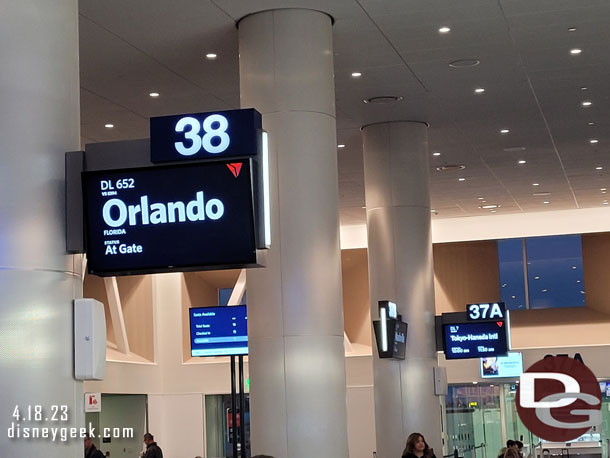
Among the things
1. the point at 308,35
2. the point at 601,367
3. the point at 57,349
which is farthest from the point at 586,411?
the point at 601,367

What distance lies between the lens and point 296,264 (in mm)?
10758

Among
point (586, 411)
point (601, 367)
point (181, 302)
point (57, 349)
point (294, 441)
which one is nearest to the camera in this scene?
point (586, 411)

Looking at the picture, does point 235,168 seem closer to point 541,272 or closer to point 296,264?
point 296,264

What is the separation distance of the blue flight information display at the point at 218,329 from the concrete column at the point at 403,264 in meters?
2.48

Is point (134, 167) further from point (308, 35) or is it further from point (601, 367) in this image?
point (601, 367)

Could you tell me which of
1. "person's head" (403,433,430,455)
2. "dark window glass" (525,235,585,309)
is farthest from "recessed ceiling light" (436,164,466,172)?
"person's head" (403,433,430,455)

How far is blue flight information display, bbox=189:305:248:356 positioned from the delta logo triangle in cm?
1102

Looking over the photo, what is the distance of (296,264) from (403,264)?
6.08 metres

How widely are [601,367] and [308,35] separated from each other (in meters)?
18.8

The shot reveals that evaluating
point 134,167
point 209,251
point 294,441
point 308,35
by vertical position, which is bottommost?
point 294,441

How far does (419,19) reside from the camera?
11836 mm

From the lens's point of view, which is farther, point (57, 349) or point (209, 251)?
point (209, 251)

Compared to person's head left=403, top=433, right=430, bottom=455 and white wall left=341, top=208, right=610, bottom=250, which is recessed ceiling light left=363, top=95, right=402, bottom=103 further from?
white wall left=341, top=208, right=610, bottom=250

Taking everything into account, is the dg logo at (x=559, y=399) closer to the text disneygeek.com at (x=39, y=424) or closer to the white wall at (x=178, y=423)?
the text disneygeek.com at (x=39, y=424)
